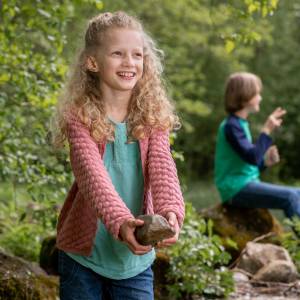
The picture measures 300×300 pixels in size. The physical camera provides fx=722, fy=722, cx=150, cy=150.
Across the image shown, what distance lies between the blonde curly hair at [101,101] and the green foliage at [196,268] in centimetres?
190

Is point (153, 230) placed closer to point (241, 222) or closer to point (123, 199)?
point (123, 199)

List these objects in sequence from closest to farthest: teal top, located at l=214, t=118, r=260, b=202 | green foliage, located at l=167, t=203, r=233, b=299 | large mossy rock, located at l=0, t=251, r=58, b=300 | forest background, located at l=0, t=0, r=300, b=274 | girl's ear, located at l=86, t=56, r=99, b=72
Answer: girl's ear, located at l=86, t=56, r=99, b=72 → large mossy rock, located at l=0, t=251, r=58, b=300 → green foliage, located at l=167, t=203, r=233, b=299 → forest background, located at l=0, t=0, r=300, b=274 → teal top, located at l=214, t=118, r=260, b=202

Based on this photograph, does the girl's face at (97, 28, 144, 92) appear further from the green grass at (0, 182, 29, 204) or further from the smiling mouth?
the green grass at (0, 182, 29, 204)

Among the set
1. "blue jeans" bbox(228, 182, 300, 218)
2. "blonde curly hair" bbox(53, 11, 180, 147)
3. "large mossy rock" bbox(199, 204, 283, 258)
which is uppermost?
"blonde curly hair" bbox(53, 11, 180, 147)

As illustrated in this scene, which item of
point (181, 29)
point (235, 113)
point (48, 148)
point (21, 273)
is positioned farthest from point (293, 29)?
point (21, 273)

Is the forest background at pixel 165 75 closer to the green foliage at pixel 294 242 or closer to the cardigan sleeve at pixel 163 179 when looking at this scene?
the cardigan sleeve at pixel 163 179

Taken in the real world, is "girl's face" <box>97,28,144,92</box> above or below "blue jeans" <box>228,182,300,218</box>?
above

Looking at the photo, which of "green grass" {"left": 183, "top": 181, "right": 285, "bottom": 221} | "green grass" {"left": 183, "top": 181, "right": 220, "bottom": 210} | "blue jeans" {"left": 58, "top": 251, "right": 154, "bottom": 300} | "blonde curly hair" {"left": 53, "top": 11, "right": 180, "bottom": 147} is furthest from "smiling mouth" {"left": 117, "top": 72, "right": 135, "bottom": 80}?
"green grass" {"left": 183, "top": 181, "right": 220, "bottom": 210}

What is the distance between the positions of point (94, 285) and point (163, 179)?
1.61 ft

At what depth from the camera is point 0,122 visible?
4.54 meters

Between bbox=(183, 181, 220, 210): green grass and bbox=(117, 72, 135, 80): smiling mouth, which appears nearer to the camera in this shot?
bbox=(117, 72, 135, 80): smiling mouth

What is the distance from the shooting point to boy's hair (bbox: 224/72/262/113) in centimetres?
647

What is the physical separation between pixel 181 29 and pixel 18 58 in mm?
10276

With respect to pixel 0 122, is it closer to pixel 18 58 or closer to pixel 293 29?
pixel 18 58
